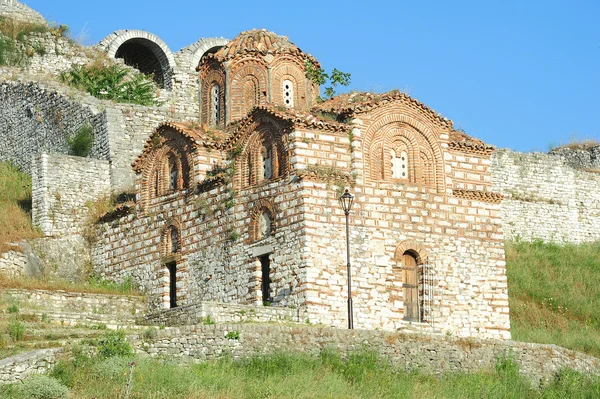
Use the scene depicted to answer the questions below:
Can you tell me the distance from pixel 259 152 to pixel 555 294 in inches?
497

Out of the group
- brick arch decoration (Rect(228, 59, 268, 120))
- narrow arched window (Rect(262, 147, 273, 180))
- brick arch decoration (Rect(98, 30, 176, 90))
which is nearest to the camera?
narrow arched window (Rect(262, 147, 273, 180))

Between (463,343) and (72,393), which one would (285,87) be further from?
(72,393)

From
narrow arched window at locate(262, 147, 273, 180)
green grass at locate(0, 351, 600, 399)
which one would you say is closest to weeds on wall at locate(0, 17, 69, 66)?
narrow arched window at locate(262, 147, 273, 180)

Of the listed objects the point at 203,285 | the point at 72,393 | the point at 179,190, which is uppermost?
the point at 179,190

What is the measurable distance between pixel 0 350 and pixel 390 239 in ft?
36.1

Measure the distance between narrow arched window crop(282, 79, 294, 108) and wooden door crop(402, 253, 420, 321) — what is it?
624cm

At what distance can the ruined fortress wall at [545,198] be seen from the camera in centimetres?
5084

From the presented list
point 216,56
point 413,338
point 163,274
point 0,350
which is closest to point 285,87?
point 216,56

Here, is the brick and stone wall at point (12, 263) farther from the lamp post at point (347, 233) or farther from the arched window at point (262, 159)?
the lamp post at point (347, 233)

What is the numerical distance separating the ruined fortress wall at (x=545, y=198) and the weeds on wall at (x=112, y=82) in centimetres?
1311

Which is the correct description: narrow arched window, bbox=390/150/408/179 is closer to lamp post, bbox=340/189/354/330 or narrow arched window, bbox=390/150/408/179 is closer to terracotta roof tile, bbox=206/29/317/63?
lamp post, bbox=340/189/354/330

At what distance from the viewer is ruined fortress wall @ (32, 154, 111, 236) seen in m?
41.5

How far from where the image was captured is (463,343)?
32.0m

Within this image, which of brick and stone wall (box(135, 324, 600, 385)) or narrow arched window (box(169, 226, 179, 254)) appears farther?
narrow arched window (box(169, 226, 179, 254))
